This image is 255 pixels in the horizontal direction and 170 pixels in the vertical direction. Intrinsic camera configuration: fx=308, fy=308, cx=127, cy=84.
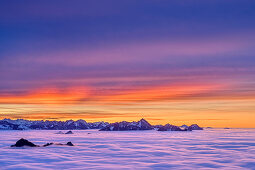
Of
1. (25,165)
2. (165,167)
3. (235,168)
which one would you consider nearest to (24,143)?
(25,165)

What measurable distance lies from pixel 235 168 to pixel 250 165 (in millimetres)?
2565

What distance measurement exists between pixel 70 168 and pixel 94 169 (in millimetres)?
2165

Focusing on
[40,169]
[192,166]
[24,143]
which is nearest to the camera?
[40,169]

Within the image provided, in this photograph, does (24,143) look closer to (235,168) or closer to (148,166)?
(148,166)

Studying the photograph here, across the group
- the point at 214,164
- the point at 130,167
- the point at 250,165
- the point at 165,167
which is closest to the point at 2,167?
the point at 130,167

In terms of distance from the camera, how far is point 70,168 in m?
27.4

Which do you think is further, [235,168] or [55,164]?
[55,164]

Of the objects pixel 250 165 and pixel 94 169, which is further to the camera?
pixel 250 165

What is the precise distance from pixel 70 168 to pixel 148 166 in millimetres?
7257

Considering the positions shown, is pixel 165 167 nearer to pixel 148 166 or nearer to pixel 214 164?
pixel 148 166

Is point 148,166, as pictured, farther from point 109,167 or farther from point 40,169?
point 40,169

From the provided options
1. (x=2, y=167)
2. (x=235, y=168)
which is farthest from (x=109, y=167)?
(x=235, y=168)

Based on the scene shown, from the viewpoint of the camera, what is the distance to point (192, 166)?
29.0 meters

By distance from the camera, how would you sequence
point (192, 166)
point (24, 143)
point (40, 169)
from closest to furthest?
1. point (40, 169)
2. point (192, 166)
3. point (24, 143)
